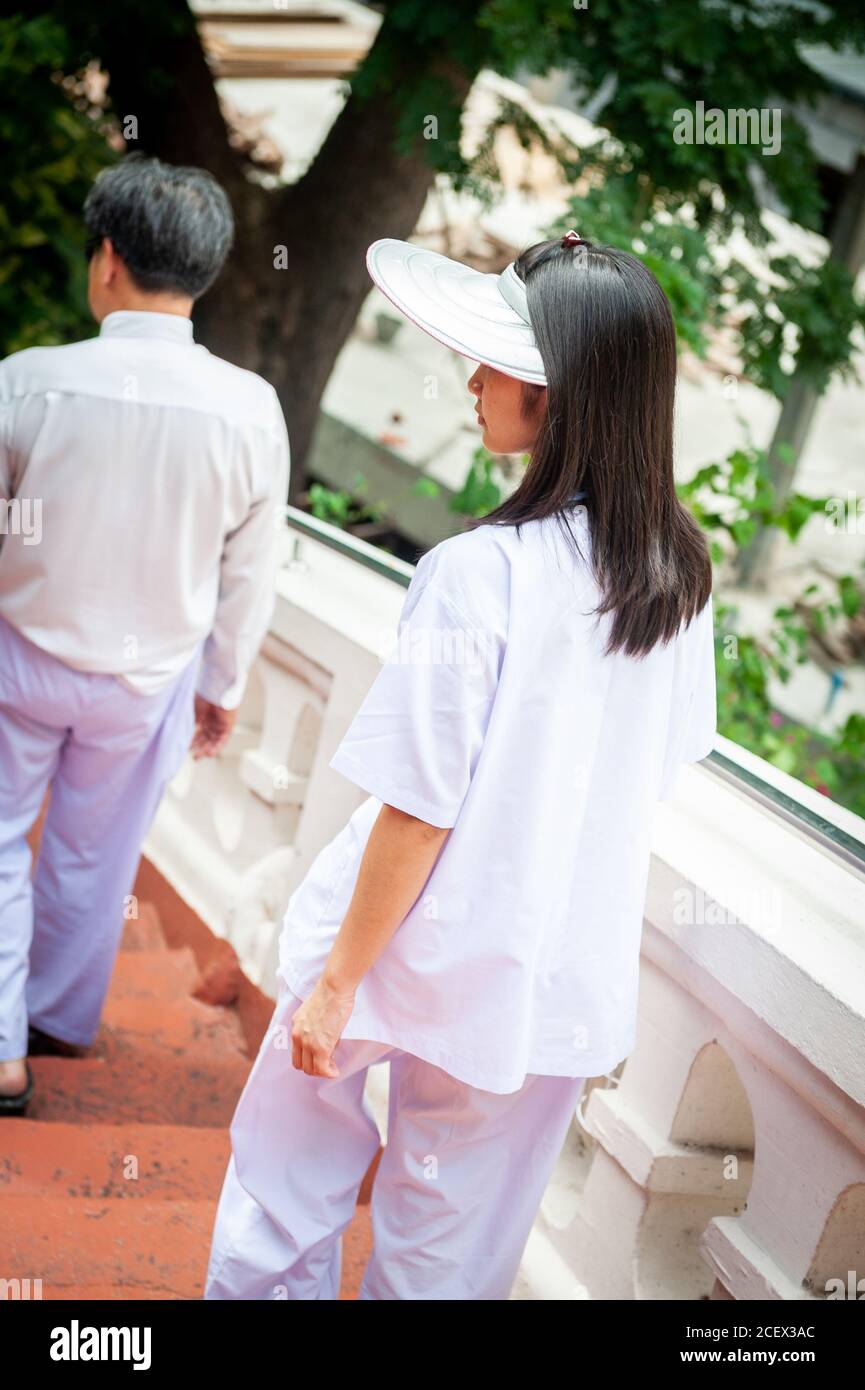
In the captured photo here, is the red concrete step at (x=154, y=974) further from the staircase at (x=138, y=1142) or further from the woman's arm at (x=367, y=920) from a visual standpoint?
the woman's arm at (x=367, y=920)

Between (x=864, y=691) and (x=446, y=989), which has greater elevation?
(x=446, y=989)

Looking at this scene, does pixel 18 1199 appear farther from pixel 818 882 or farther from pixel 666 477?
pixel 666 477

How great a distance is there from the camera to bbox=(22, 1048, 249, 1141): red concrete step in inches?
105

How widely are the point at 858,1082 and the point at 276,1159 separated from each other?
0.77 metres

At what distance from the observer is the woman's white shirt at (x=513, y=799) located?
1.50m

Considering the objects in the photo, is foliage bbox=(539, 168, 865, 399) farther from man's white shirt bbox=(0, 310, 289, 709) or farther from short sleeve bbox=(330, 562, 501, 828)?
short sleeve bbox=(330, 562, 501, 828)

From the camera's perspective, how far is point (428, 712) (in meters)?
1.50

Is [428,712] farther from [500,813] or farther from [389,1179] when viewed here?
[389,1179]

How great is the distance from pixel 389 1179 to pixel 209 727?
3.93 ft

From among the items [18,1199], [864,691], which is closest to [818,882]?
[18,1199]

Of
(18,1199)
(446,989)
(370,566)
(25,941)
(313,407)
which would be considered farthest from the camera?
(313,407)

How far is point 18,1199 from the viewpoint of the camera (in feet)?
6.81

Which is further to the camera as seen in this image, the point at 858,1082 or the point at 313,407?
the point at 313,407

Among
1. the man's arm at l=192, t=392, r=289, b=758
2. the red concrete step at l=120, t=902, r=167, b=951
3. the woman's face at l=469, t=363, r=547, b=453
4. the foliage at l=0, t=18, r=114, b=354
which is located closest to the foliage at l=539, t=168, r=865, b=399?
the man's arm at l=192, t=392, r=289, b=758
